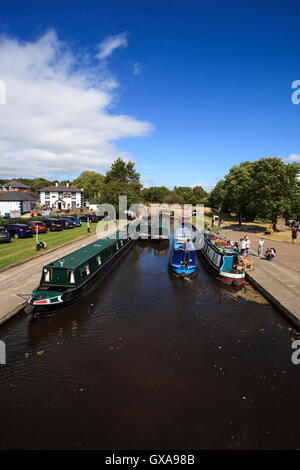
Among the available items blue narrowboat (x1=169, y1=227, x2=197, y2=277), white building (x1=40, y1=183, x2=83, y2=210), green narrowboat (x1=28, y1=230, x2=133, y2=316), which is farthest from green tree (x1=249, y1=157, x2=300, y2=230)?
white building (x1=40, y1=183, x2=83, y2=210)

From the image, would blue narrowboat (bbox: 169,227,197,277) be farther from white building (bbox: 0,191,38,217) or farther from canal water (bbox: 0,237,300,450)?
white building (bbox: 0,191,38,217)

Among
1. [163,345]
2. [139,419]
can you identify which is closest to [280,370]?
[163,345]

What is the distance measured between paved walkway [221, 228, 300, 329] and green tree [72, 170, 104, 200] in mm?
88701

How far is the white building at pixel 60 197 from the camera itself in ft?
257

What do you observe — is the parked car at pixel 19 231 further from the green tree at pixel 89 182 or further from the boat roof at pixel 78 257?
the green tree at pixel 89 182

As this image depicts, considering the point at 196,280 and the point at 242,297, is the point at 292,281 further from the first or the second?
the point at 196,280

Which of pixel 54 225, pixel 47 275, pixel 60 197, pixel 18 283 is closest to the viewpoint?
pixel 47 275

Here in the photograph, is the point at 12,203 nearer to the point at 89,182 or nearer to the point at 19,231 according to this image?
the point at 19,231

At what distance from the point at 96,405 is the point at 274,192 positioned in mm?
39624

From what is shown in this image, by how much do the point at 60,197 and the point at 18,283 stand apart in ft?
222

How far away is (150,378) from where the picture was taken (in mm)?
9172

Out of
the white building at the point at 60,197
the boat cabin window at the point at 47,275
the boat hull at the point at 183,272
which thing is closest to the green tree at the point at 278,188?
the boat hull at the point at 183,272

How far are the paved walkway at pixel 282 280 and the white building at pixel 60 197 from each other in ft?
211

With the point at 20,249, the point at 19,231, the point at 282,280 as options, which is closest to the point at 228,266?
the point at 282,280
